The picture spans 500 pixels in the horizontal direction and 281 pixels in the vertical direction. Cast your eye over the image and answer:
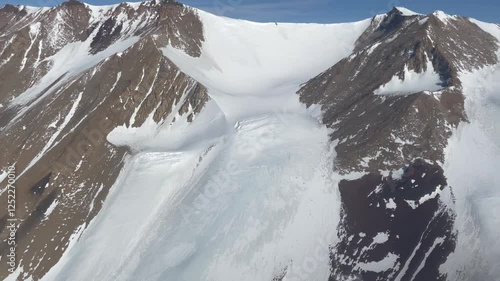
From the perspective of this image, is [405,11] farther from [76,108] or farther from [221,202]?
[76,108]

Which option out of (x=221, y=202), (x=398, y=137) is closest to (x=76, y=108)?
(x=221, y=202)

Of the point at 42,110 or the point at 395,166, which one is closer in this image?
the point at 395,166

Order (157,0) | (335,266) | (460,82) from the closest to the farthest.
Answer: (335,266)
(460,82)
(157,0)

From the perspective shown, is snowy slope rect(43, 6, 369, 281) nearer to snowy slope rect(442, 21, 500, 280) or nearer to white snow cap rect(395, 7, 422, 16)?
snowy slope rect(442, 21, 500, 280)

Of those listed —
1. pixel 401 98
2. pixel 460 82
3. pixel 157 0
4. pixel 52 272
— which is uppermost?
pixel 157 0

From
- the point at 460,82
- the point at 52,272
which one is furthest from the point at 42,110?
the point at 460,82

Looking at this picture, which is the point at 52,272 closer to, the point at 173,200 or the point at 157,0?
the point at 173,200

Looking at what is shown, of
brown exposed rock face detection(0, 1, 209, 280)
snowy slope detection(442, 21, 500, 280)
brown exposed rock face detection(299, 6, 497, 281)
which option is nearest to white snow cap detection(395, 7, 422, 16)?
brown exposed rock face detection(299, 6, 497, 281)
